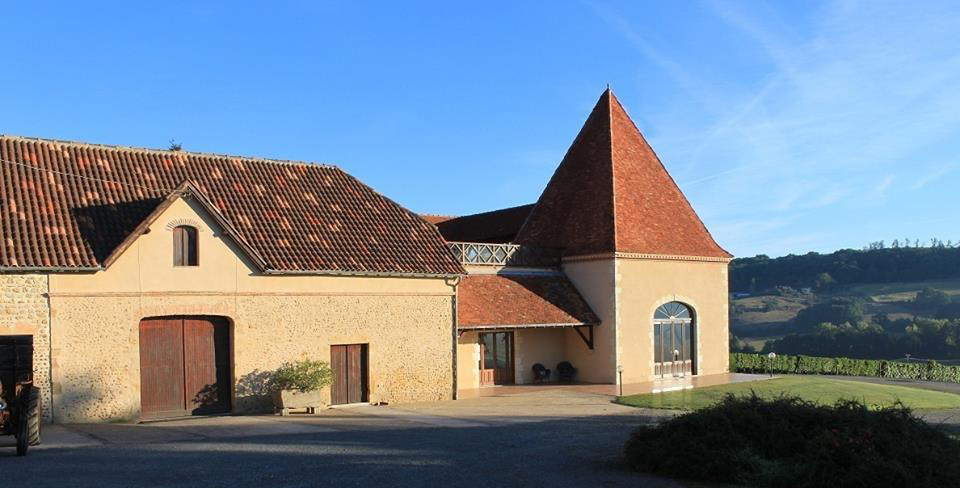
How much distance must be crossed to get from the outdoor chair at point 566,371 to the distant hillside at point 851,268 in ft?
257

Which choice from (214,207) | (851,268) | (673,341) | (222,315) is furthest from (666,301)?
(851,268)

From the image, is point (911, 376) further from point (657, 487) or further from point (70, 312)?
point (70, 312)

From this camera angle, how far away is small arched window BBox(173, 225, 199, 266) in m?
20.1

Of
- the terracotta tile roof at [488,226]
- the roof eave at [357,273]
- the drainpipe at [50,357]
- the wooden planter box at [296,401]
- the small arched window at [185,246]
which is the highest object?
the terracotta tile roof at [488,226]

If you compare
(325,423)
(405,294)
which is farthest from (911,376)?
(325,423)

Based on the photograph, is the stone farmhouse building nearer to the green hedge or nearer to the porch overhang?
the porch overhang

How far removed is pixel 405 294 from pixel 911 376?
2648 cm

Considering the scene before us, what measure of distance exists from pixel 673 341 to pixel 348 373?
1313cm

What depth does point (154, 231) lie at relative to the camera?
1977 centimetres

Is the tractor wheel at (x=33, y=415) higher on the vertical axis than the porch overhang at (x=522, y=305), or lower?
lower

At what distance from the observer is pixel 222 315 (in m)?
20.6

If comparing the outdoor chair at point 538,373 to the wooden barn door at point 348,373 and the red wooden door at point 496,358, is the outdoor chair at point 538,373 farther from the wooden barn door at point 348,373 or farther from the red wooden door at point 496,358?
the wooden barn door at point 348,373

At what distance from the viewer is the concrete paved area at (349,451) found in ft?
38.7

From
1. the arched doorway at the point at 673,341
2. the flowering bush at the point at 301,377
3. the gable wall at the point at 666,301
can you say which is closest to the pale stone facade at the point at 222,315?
the flowering bush at the point at 301,377
